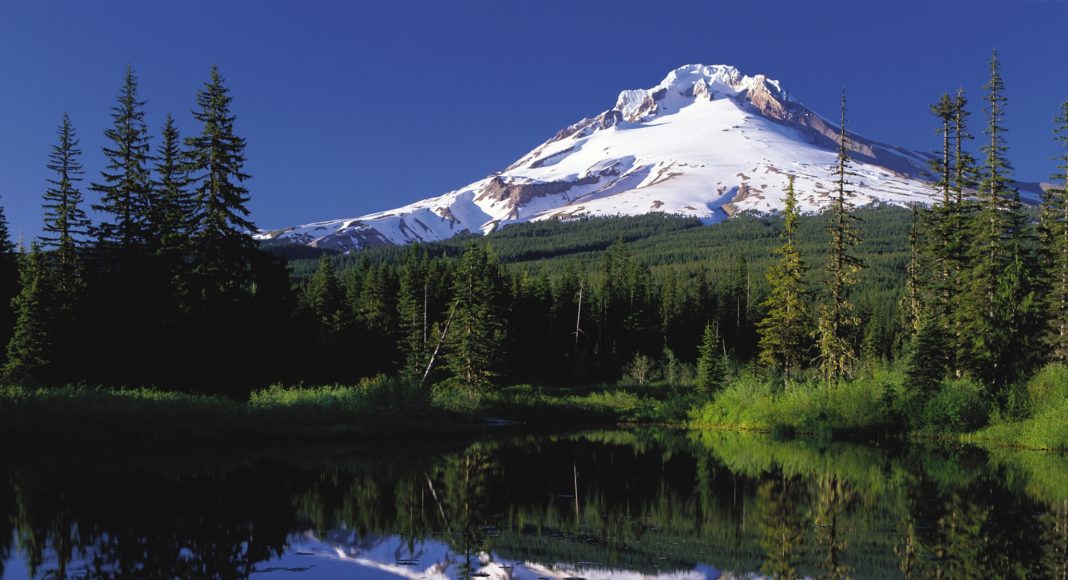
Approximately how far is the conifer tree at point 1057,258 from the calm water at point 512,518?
59.4 feet

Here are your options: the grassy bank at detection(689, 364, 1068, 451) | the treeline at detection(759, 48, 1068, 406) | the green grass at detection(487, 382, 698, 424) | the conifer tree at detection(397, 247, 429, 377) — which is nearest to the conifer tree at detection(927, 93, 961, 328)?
the treeline at detection(759, 48, 1068, 406)

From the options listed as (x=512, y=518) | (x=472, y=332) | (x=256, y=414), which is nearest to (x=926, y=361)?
(x=472, y=332)

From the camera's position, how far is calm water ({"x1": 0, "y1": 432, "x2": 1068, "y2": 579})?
38.8 feet

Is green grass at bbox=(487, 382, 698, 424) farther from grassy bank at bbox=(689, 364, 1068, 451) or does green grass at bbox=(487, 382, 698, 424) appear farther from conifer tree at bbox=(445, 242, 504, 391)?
grassy bank at bbox=(689, 364, 1068, 451)

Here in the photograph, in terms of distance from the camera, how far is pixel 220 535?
13086 millimetres

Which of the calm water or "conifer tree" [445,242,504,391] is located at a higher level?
"conifer tree" [445,242,504,391]

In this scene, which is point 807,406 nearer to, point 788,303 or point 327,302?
point 788,303

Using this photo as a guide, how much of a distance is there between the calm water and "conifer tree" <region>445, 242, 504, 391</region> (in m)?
24.5

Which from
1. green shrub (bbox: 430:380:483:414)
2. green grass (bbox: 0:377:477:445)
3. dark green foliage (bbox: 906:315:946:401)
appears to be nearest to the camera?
green grass (bbox: 0:377:477:445)

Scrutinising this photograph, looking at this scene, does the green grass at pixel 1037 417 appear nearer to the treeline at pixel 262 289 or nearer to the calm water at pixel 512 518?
the treeline at pixel 262 289

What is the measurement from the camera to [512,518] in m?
15.8

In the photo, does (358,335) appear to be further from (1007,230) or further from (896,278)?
(896,278)

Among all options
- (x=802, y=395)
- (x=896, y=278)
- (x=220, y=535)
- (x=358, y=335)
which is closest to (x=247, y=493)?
(x=220, y=535)

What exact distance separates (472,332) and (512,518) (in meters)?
35.7
